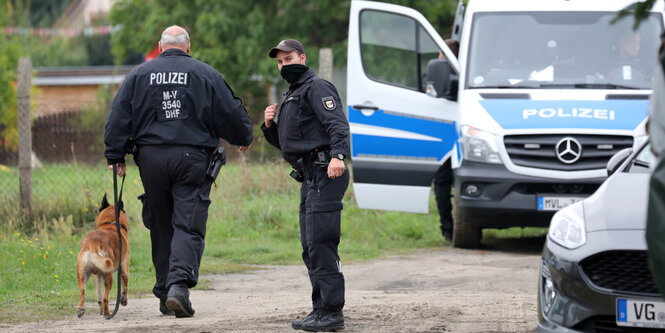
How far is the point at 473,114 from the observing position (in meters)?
9.95

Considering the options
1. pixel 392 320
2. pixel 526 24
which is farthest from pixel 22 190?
pixel 392 320

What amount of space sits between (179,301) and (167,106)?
1251 mm

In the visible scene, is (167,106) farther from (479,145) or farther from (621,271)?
(479,145)

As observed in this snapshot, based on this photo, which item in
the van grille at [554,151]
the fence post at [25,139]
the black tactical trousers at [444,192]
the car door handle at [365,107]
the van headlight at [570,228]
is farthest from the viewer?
the fence post at [25,139]

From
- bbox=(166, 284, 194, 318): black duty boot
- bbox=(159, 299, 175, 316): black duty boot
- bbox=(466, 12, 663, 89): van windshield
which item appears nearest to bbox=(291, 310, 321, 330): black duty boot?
bbox=(166, 284, 194, 318): black duty boot

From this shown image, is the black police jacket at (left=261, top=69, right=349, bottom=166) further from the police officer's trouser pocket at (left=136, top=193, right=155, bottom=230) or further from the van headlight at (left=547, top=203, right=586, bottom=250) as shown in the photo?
the van headlight at (left=547, top=203, right=586, bottom=250)

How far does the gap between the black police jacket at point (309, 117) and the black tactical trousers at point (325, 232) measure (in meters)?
0.18

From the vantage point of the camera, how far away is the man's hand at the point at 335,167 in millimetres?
6113

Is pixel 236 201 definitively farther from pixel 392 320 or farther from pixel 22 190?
pixel 392 320

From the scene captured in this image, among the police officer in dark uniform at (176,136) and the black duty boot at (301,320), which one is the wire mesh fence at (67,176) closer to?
the police officer in dark uniform at (176,136)

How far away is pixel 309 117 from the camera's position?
252 inches

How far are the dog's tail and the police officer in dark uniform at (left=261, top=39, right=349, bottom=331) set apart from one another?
1.37 metres

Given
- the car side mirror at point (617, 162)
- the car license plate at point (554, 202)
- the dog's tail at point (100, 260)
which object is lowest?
the car license plate at point (554, 202)

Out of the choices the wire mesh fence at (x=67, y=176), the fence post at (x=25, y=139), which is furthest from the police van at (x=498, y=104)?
the fence post at (x=25, y=139)
